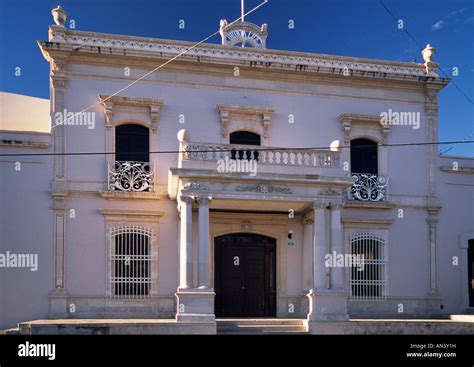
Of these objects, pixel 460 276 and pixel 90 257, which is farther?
pixel 460 276

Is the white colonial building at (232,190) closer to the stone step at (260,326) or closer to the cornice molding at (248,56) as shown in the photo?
the cornice molding at (248,56)

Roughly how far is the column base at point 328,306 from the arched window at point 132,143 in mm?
6437

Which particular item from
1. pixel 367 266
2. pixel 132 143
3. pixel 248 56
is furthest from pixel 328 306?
pixel 248 56

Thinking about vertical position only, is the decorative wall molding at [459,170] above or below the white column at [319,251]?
above

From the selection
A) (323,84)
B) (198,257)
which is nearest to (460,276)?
(323,84)

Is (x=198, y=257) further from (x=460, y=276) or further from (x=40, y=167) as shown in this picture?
(x=460, y=276)

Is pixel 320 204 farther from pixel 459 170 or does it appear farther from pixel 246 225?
pixel 459 170

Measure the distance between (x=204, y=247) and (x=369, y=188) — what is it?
6.34 metres

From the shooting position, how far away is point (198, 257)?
16516mm

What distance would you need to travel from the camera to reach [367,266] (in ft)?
64.6

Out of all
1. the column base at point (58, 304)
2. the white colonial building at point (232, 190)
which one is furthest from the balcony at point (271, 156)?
the column base at point (58, 304)

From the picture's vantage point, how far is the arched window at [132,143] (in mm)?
18734

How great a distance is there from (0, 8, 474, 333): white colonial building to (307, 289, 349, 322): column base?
0.12 feet
